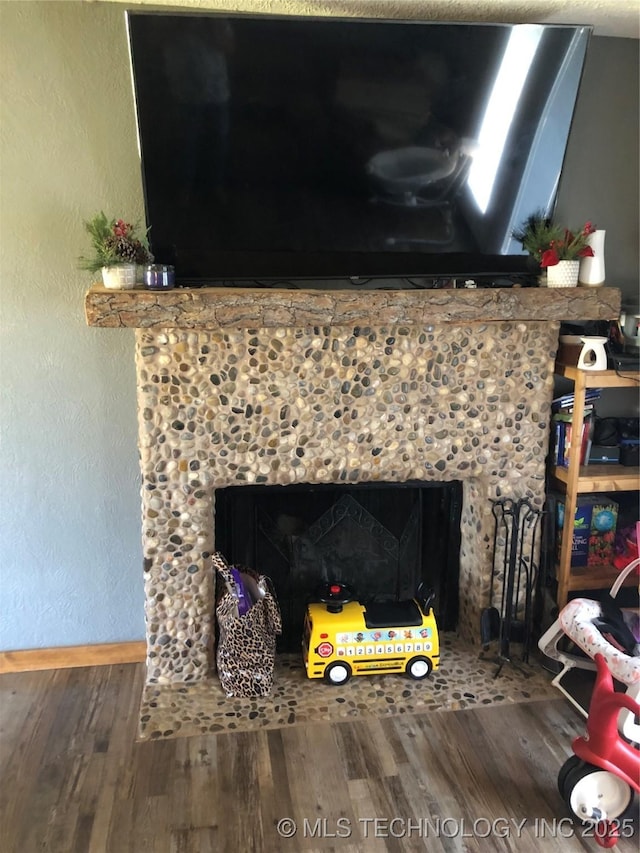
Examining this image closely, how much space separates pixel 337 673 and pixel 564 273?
163 centimetres

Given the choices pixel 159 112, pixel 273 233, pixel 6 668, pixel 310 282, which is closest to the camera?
pixel 159 112

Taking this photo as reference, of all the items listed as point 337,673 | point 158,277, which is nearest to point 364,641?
point 337,673

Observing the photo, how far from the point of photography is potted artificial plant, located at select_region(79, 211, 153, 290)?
6.90ft

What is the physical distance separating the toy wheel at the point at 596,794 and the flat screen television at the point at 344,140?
1.60m

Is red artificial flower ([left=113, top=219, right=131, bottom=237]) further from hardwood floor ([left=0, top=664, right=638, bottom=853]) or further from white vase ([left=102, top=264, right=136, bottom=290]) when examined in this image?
hardwood floor ([left=0, top=664, right=638, bottom=853])

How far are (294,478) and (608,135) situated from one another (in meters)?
1.68

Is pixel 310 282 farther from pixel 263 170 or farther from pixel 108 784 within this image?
pixel 108 784

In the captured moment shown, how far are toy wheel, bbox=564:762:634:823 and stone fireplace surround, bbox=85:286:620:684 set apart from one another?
873mm

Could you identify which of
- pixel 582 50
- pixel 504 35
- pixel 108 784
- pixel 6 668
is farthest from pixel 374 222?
pixel 6 668

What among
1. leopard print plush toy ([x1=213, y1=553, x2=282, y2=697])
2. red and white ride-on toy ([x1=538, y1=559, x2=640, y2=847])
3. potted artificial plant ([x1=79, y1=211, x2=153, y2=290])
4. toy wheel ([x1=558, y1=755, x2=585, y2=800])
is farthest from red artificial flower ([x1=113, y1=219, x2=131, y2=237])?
toy wheel ([x1=558, y1=755, x2=585, y2=800])

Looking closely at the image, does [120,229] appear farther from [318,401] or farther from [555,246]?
[555,246]

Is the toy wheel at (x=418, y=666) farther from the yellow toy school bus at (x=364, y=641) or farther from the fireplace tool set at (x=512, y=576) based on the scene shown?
the fireplace tool set at (x=512, y=576)

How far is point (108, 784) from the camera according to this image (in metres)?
2.09

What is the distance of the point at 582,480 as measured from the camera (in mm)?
2475
